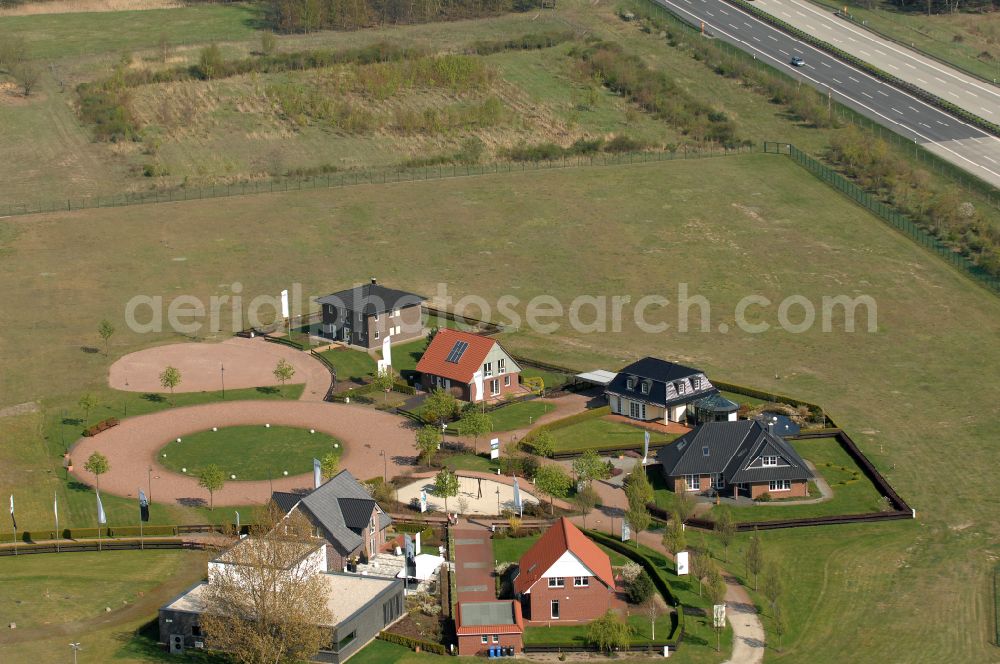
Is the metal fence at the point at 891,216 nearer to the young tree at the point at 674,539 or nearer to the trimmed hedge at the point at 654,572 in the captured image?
the young tree at the point at 674,539

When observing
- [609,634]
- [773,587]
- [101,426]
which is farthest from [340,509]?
[101,426]

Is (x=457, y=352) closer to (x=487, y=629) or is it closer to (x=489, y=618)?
(x=489, y=618)

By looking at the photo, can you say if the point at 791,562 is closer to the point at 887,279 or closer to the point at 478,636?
the point at 478,636

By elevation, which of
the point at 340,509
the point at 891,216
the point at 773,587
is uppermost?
the point at 340,509

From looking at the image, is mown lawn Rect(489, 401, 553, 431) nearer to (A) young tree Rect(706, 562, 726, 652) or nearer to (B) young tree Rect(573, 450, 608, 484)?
(B) young tree Rect(573, 450, 608, 484)

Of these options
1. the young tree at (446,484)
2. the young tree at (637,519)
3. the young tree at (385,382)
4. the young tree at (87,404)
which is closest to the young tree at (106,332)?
the young tree at (87,404)

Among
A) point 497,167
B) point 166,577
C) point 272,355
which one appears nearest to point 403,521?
point 166,577
